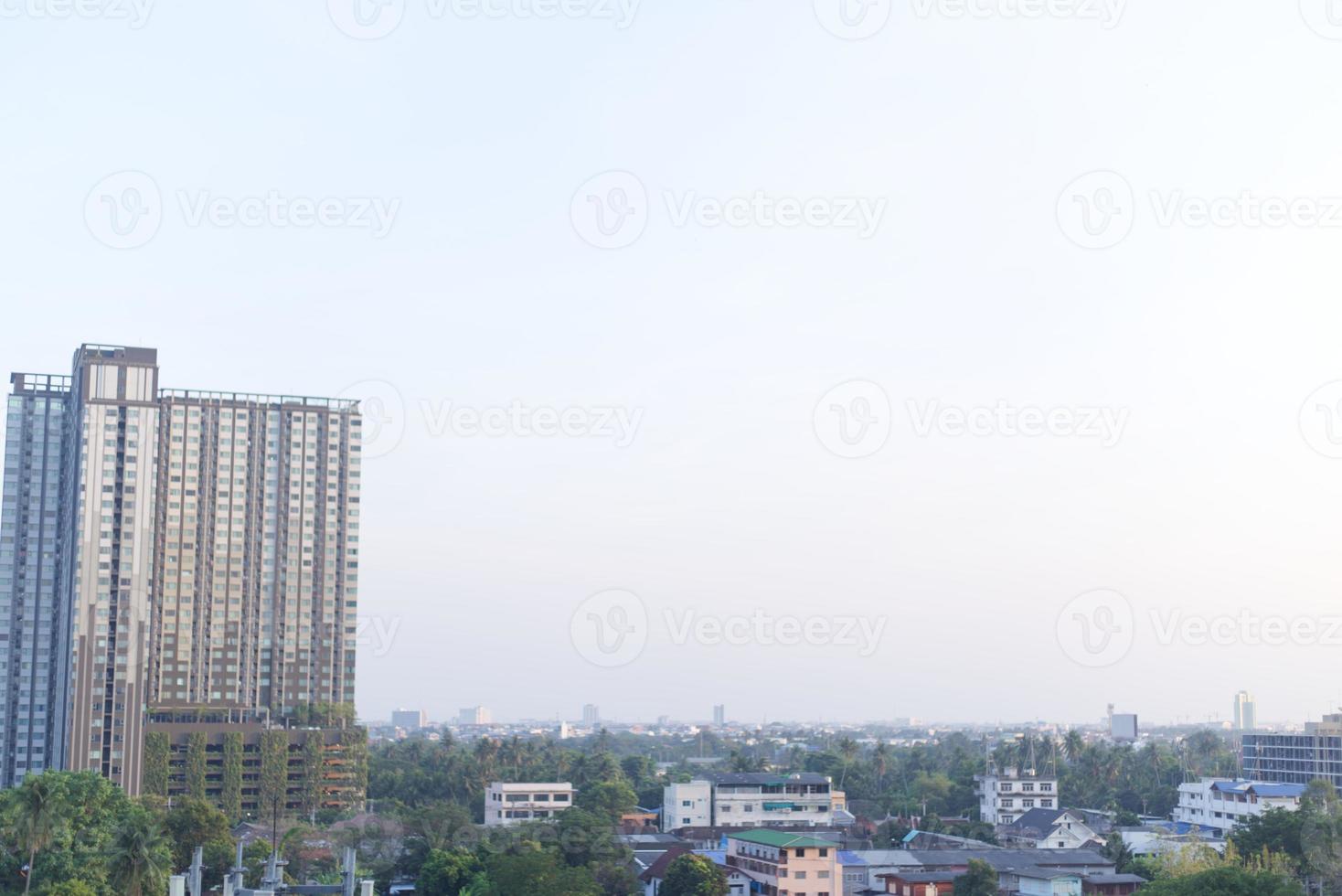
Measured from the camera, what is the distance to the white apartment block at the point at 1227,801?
67938 millimetres

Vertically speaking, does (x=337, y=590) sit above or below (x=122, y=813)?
above

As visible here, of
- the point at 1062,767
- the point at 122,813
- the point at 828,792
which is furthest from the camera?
the point at 1062,767

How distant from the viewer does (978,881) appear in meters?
47.7

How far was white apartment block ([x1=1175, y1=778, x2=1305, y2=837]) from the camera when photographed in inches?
2675

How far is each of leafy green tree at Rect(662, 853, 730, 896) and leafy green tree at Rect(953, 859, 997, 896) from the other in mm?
8681

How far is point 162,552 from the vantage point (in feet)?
270

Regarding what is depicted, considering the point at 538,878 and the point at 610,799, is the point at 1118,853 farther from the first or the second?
the point at 538,878

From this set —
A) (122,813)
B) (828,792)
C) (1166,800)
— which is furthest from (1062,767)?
(122,813)

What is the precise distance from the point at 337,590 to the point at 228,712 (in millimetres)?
10985

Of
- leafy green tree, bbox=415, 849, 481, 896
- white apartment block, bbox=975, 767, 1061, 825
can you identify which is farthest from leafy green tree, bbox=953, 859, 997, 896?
white apartment block, bbox=975, 767, 1061, 825

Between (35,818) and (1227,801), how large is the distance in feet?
191

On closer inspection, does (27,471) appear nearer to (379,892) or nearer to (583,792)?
(583,792)

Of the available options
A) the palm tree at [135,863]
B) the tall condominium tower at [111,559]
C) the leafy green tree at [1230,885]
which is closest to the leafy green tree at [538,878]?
the palm tree at [135,863]

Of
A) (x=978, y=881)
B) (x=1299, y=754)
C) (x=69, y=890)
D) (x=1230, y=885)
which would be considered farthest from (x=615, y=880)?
(x=1299, y=754)
